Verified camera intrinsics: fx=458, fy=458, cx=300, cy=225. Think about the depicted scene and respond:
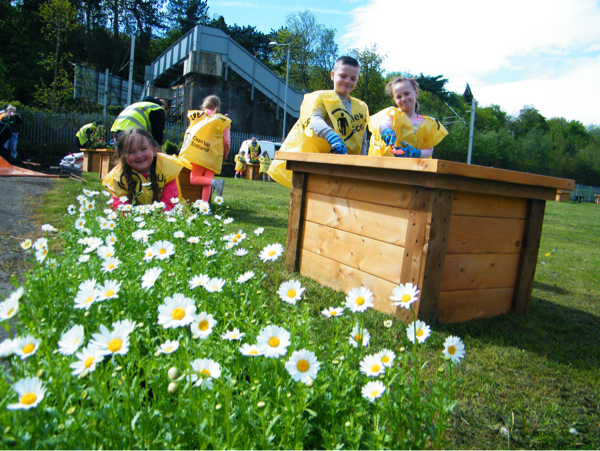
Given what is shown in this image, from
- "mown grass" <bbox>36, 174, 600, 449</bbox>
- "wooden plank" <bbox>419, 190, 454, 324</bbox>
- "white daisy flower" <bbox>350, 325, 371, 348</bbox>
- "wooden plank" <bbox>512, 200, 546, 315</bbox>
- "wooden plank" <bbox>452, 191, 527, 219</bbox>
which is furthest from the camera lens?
"wooden plank" <bbox>512, 200, 546, 315</bbox>

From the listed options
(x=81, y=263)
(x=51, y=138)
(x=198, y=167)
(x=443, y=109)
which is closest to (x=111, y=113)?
(x=51, y=138)

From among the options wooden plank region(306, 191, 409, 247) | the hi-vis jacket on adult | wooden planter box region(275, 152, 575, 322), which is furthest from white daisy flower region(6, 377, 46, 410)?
the hi-vis jacket on adult

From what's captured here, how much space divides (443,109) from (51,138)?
7002cm

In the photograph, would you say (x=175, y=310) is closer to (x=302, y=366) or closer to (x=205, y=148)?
(x=302, y=366)

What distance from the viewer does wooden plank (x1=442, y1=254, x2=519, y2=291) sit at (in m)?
2.82

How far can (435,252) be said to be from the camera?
8.66ft

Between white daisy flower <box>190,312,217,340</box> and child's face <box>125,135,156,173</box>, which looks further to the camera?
child's face <box>125,135,156,173</box>

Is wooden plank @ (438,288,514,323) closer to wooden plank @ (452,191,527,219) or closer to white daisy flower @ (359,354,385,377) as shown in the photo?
wooden plank @ (452,191,527,219)

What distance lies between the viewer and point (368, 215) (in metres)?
3.08

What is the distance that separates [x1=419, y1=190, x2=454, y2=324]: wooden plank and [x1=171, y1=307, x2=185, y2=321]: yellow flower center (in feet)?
5.19

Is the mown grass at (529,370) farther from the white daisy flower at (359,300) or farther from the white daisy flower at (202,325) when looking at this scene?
the white daisy flower at (202,325)

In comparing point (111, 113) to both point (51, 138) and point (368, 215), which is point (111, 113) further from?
point (368, 215)

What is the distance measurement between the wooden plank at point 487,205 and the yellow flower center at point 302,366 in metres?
1.79

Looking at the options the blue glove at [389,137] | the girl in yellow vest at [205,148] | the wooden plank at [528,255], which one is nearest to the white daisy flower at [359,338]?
the wooden plank at [528,255]
